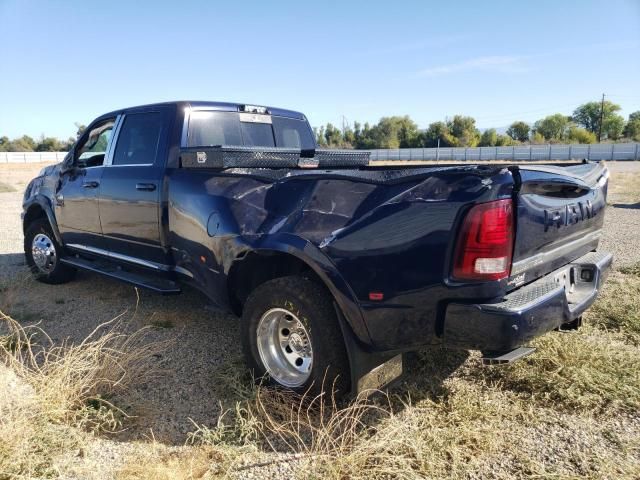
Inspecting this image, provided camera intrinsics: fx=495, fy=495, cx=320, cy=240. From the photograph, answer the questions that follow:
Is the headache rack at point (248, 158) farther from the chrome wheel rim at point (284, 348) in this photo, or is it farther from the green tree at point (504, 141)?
the green tree at point (504, 141)

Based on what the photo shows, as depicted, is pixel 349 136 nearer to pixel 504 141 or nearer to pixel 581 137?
pixel 504 141

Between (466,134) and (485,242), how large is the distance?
242 feet

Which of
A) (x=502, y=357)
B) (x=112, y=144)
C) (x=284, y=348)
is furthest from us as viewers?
(x=112, y=144)

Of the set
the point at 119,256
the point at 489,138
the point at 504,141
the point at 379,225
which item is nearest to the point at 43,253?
the point at 119,256

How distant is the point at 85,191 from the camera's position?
5.05 meters

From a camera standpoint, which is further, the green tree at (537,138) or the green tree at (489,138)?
the green tree at (537,138)

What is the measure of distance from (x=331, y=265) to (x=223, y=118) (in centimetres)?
238

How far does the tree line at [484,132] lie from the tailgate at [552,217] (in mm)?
66364

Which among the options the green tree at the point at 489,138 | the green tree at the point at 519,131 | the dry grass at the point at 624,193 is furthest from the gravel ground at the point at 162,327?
the green tree at the point at 519,131

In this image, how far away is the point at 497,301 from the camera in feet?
8.00

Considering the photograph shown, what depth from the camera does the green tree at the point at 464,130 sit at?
7138 centimetres

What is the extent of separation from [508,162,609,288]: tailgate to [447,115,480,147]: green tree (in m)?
71.1

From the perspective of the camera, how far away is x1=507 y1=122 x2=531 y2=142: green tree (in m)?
79.4

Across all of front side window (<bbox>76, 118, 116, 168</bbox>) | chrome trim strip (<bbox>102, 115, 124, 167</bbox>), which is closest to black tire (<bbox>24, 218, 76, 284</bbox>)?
front side window (<bbox>76, 118, 116, 168</bbox>)
